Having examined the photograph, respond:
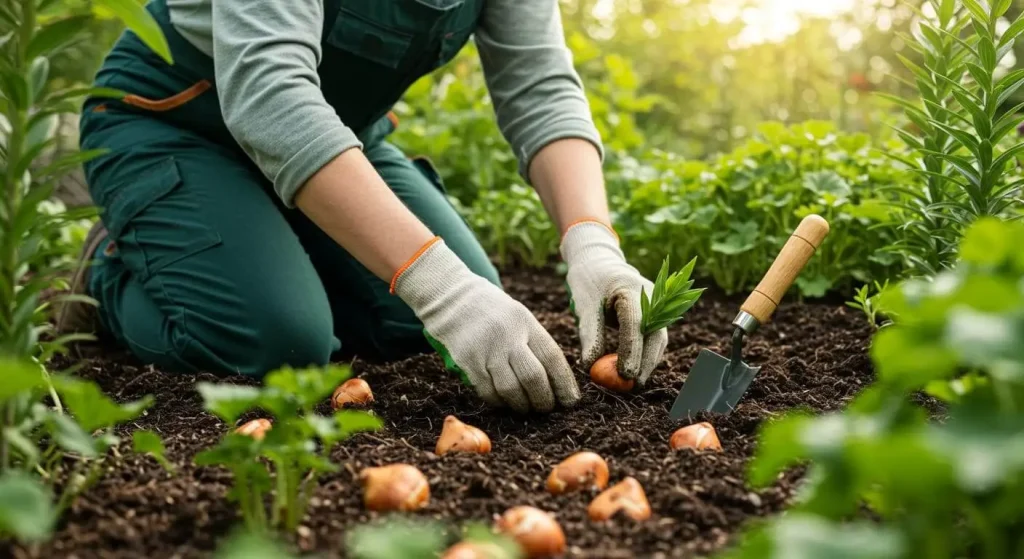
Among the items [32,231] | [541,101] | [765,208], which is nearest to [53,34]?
[32,231]

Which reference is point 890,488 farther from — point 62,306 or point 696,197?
point 62,306

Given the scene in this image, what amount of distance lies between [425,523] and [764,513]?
1.59ft

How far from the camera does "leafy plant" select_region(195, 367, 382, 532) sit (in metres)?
1.20

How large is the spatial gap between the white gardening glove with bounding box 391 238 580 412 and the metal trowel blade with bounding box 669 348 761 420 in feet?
0.72

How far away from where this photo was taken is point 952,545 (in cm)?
109

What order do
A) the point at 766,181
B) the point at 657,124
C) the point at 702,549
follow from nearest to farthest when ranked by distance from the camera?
the point at 702,549, the point at 766,181, the point at 657,124

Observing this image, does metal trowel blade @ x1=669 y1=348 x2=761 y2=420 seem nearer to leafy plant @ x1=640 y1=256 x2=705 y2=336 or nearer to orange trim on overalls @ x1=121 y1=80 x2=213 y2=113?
leafy plant @ x1=640 y1=256 x2=705 y2=336

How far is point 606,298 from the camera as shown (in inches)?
85.0

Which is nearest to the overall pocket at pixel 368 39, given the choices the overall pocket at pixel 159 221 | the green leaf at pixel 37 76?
the overall pocket at pixel 159 221

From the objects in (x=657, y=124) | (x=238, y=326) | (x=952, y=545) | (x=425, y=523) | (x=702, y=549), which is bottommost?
(x=238, y=326)

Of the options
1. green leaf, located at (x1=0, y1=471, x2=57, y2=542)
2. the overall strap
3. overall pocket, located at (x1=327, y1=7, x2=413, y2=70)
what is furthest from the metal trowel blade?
green leaf, located at (x1=0, y1=471, x2=57, y2=542)

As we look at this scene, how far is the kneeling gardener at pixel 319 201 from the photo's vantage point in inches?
77.5

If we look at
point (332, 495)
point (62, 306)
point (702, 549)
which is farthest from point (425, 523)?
point (62, 306)

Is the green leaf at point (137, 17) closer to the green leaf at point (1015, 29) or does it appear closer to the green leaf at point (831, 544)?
the green leaf at point (831, 544)
